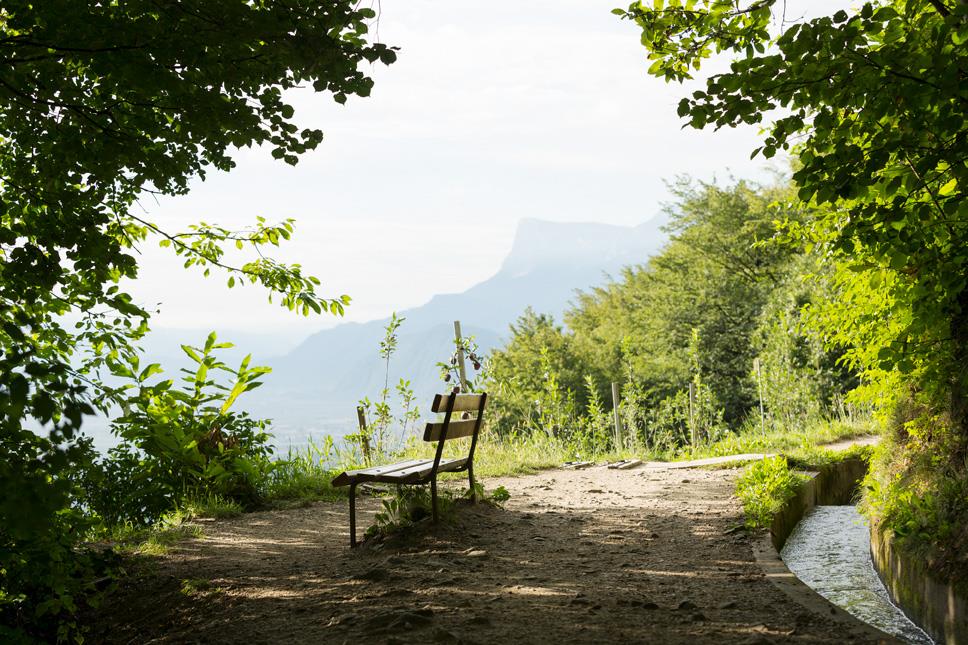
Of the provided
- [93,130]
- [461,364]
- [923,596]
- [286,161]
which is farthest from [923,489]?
[461,364]

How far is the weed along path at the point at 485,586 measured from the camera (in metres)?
3.59

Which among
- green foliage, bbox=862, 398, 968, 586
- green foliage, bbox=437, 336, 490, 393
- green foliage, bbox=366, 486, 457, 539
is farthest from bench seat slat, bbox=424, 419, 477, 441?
green foliage, bbox=437, 336, 490, 393

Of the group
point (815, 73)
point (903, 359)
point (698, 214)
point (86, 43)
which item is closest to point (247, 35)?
point (86, 43)

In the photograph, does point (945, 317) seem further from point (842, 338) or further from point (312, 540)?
point (312, 540)

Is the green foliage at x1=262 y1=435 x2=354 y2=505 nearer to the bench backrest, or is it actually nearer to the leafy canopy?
the bench backrest

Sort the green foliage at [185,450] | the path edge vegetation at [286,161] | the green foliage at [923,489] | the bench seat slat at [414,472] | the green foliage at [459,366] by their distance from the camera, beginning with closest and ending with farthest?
1. the path edge vegetation at [286,161]
2. the green foliage at [923,489]
3. the bench seat slat at [414,472]
4. the green foliage at [185,450]
5. the green foliage at [459,366]

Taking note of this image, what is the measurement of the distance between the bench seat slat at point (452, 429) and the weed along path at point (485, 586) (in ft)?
2.20

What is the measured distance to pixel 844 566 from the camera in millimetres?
5703

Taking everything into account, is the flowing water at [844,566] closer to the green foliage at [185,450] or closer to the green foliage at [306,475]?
the green foliage at [306,475]

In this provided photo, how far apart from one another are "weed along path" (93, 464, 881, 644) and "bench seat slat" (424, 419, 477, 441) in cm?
67

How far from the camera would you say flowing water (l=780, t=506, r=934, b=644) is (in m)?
4.45

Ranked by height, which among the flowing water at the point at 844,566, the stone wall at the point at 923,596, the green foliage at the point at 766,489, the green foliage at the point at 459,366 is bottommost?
the flowing water at the point at 844,566

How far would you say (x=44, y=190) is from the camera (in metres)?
4.61

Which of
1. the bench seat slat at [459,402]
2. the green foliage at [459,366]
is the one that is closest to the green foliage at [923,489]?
the bench seat slat at [459,402]
